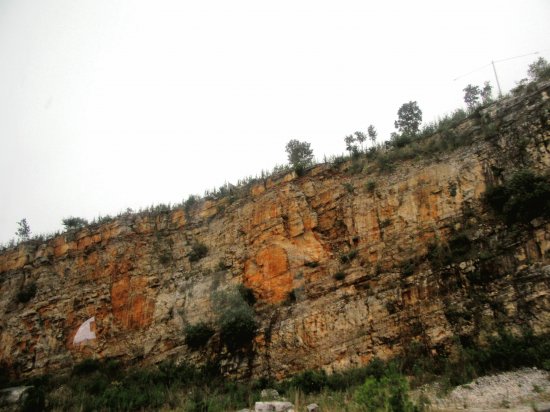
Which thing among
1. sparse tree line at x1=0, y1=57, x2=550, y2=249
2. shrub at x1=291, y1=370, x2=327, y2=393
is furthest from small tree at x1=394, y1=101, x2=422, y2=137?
shrub at x1=291, y1=370, x2=327, y2=393

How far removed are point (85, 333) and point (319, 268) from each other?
11.2m

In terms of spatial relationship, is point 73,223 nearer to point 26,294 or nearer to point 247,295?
point 26,294

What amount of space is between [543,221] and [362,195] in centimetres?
633

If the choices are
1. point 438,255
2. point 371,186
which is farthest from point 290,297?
point 438,255

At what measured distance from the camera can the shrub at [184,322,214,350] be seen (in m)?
16.0

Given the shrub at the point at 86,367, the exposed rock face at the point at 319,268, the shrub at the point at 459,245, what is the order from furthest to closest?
1. the shrub at the point at 86,367
2. the shrub at the point at 459,245
3. the exposed rock face at the point at 319,268

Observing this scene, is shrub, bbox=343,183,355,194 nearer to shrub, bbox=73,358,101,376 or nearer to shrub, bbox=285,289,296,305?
shrub, bbox=285,289,296,305

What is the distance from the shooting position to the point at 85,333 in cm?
1831

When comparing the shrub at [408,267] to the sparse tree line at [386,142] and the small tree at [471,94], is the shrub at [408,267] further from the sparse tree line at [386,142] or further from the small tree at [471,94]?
the small tree at [471,94]

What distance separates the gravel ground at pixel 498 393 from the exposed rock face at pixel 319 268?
1536 mm

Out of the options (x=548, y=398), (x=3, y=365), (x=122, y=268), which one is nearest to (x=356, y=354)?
(x=548, y=398)

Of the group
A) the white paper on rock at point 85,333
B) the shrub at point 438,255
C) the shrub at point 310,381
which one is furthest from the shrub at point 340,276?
the white paper on rock at point 85,333

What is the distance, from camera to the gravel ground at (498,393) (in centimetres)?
859

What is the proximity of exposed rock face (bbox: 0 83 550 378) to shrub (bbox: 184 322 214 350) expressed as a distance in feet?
1.09
